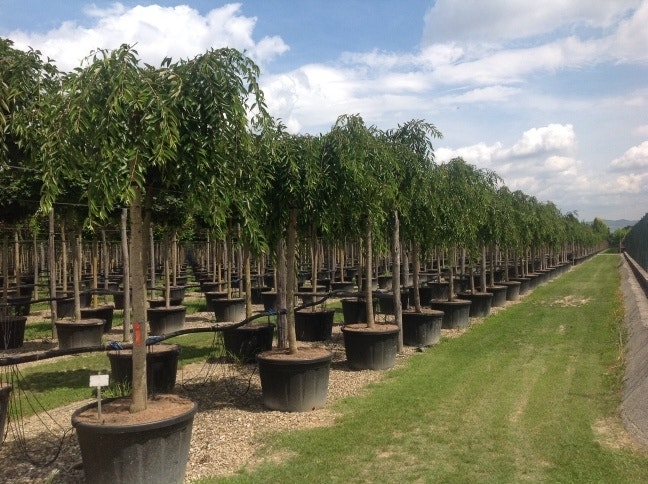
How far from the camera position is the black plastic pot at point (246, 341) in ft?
31.1

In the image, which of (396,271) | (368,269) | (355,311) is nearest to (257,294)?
(355,311)

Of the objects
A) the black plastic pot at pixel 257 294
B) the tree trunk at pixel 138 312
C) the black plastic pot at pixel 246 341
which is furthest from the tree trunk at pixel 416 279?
the black plastic pot at pixel 257 294

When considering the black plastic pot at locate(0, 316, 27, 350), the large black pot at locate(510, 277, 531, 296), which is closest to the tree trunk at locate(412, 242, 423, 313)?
the black plastic pot at locate(0, 316, 27, 350)

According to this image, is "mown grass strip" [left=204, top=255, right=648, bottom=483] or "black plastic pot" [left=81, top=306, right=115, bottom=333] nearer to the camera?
"mown grass strip" [left=204, top=255, right=648, bottom=483]

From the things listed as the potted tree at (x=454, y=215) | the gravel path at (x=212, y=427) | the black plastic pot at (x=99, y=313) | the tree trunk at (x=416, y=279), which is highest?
the potted tree at (x=454, y=215)

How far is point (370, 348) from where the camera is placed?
880cm

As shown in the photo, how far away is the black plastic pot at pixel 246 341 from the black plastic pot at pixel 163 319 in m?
3.21

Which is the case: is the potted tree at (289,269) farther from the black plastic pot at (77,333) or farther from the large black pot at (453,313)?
the large black pot at (453,313)

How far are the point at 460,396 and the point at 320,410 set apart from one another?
1.86 metres

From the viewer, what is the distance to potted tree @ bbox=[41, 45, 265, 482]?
4078 millimetres

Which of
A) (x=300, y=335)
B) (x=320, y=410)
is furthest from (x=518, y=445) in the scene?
(x=300, y=335)

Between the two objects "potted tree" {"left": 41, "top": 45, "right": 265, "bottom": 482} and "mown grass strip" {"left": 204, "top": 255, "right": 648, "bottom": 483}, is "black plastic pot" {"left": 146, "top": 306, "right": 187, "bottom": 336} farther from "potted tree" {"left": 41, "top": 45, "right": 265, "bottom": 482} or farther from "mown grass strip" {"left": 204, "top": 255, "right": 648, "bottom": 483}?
"potted tree" {"left": 41, "top": 45, "right": 265, "bottom": 482}

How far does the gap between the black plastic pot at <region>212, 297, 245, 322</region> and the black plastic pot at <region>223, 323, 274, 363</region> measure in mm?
4952

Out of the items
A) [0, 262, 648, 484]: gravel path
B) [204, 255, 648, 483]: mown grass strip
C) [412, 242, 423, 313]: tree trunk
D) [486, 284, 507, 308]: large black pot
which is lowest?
[204, 255, 648, 483]: mown grass strip
